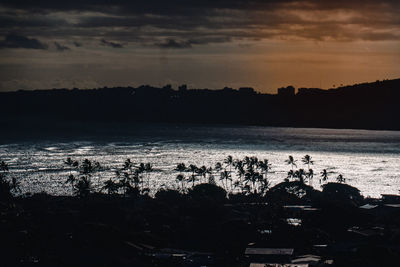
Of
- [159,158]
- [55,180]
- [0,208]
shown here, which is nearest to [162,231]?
[0,208]

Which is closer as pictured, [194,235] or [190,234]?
[194,235]

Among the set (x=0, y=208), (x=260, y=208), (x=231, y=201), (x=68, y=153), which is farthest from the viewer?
(x=68, y=153)

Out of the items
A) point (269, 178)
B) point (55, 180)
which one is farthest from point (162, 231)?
point (269, 178)

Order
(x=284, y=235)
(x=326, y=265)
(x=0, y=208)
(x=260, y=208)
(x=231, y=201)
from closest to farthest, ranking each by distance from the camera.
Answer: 1. (x=326, y=265)
2. (x=284, y=235)
3. (x=0, y=208)
4. (x=260, y=208)
5. (x=231, y=201)

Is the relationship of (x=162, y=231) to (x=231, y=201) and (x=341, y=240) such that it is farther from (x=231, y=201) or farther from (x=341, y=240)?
(x=231, y=201)

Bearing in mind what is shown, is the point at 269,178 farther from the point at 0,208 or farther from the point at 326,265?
the point at 326,265

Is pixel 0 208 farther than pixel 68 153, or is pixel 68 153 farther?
pixel 68 153
